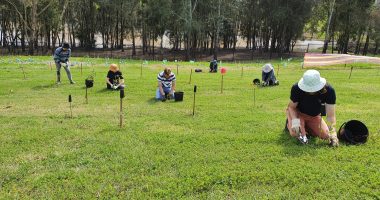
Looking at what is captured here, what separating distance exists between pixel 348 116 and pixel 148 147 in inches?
232

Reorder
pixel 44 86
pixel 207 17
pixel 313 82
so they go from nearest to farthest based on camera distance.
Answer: pixel 313 82, pixel 44 86, pixel 207 17

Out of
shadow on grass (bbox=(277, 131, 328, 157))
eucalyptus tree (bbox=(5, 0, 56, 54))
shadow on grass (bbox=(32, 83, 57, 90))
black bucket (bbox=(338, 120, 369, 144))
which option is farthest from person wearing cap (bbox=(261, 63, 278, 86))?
eucalyptus tree (bbox=(5, 0, 56, 54))

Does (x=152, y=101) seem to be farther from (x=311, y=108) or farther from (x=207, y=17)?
(x=207, y=17)

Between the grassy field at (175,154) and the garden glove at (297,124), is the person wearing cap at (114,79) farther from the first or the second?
the garden glove at (297,124)

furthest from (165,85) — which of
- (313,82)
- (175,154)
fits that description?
(313,82)

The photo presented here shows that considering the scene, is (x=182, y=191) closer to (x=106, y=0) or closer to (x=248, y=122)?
(x=248, y=122)

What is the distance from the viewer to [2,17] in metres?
50.1

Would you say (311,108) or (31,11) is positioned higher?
(31,11)

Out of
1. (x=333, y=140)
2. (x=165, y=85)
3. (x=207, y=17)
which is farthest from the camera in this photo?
(x=207, y=17)

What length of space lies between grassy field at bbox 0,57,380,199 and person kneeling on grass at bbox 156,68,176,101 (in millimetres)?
625

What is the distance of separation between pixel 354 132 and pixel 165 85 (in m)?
6.76

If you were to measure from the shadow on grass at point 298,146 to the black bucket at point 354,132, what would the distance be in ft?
1.63

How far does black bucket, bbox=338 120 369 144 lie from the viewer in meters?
7.02

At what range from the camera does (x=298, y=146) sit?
22.5 ft
